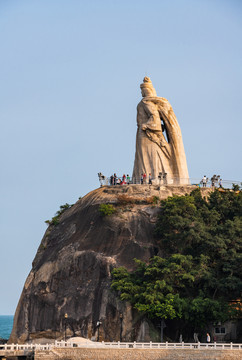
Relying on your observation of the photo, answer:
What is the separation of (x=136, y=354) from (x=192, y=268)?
32.2 feet

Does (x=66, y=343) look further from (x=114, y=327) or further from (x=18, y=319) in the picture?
(x=18, y=319)

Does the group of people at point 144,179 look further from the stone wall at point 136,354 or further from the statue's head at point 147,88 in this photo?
the stone wall at point 136,354

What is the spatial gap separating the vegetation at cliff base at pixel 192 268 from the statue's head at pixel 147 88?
14267mm

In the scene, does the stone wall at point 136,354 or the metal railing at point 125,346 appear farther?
the metal railing at point 125,346

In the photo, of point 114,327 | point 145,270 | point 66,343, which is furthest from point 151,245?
point 66,343

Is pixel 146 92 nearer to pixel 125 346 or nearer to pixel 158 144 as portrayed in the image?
pixel 158 144

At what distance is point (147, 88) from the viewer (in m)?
76.0

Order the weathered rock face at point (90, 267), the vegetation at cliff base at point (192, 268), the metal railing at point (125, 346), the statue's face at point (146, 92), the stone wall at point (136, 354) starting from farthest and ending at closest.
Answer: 1. the statue's face at point (146, 92)
2. the weathered rock face at point (90, 267)
3. the vegetation at cliff base at point (192, 268)
4. the metal railing at point (125, 346)
5. the stone wall at point (136, 354)

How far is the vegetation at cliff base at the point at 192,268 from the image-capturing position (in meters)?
57.7

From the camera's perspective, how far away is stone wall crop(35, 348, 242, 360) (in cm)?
5262

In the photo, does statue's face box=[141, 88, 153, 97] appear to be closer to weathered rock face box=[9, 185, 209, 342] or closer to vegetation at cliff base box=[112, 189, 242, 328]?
weathered rock face box=[9, 185, 209, 342]

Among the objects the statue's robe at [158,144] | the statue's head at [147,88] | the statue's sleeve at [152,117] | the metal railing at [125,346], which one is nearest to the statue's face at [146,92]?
the statue's head at [147,88]

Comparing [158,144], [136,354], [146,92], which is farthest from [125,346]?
[146,92]

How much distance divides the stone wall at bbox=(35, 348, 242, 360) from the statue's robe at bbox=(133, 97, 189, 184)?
23.0m
